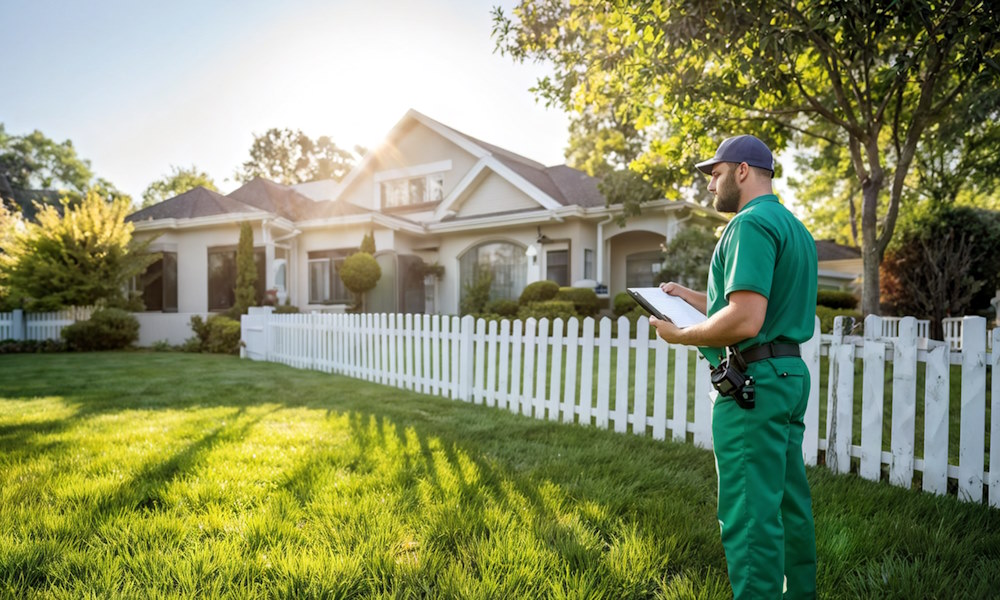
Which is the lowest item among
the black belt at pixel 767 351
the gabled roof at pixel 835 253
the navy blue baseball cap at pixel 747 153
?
the black belt at pixel 767 351

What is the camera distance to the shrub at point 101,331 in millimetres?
13109

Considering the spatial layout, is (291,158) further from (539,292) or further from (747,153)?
(747,153)

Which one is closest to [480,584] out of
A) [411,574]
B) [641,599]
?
[411,574]

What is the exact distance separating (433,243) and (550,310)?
6251 mm

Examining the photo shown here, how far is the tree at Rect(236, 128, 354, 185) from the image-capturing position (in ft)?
147

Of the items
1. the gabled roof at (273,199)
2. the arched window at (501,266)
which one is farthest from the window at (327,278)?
the arched window at (501,266)

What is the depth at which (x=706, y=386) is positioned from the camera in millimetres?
4531

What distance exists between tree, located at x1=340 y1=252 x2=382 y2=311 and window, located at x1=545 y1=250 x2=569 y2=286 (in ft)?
15.9

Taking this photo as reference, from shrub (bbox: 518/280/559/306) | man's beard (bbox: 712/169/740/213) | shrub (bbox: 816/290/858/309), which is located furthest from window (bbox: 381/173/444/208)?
man's beard (bbox: 712/169/740/213)

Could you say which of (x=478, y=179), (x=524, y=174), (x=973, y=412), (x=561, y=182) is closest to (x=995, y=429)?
(x=973, y=412)

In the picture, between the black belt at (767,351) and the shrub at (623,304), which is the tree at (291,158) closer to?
the shrub at (623,304)

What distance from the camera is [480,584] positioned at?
2.11m

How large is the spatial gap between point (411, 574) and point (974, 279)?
18.4 meters

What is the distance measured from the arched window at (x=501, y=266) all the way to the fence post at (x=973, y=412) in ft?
41.8
